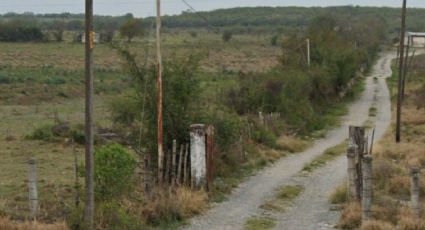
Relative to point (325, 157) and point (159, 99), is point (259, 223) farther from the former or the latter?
point (325, 157)

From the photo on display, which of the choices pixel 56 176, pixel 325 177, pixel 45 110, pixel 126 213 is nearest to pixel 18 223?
pixel 126 213

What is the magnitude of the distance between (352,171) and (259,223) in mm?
2408

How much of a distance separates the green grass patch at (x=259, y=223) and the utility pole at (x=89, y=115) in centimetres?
345

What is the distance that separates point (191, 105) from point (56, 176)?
476cm

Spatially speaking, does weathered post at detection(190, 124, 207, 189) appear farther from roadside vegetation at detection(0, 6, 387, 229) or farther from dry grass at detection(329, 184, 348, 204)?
dry grass at detection(329, 184, 348, 204)

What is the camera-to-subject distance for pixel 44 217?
12383 millimetres

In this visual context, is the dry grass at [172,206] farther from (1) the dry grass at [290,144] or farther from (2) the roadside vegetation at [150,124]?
(1) the dry grass at [290,144]

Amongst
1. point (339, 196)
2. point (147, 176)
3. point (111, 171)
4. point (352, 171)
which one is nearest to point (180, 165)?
point (147, 176)

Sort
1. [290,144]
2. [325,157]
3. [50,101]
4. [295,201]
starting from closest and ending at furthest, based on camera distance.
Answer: [295,201] → [325,157] → [290,144] → [50,101]

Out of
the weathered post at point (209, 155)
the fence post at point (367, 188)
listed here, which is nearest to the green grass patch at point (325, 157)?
the weathered post at point (209, 155)

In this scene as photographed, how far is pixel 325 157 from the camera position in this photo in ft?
85.2

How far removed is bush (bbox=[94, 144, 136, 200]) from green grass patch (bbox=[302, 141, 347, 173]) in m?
A: 10.1

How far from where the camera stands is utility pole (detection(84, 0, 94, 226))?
10945 mm

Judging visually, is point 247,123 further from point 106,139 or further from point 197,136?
point 197,136
